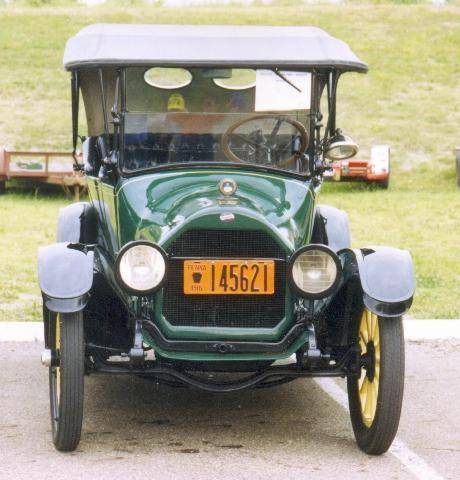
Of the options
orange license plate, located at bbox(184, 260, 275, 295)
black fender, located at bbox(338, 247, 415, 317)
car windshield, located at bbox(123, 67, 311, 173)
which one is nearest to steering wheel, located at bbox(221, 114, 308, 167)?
car windshield, located at bbox(123, 67, 311, 173)

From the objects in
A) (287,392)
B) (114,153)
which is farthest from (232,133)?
(287,392)

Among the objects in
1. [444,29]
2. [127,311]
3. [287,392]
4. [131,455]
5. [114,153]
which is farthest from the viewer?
[444,29]

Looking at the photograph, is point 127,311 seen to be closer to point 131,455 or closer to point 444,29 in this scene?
point 131,455

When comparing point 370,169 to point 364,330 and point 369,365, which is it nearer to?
point 364,330

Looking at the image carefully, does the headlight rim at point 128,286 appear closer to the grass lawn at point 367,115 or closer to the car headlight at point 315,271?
the car headlight at point 315,271

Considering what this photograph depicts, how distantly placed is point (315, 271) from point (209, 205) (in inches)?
24.1

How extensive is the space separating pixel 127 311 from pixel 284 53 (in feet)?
5.54

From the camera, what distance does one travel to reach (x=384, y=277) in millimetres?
4965

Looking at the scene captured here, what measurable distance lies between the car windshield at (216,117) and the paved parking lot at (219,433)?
1.35 meters

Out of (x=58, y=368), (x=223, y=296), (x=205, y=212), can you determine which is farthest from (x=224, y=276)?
(x=58, y=368)

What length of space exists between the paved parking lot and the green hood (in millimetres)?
972

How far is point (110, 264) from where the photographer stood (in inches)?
214

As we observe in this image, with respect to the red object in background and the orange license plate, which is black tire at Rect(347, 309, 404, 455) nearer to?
the orange license plate

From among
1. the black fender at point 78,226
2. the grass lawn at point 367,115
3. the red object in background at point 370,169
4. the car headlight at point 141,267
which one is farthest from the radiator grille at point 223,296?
the red object in background at point 370,169
